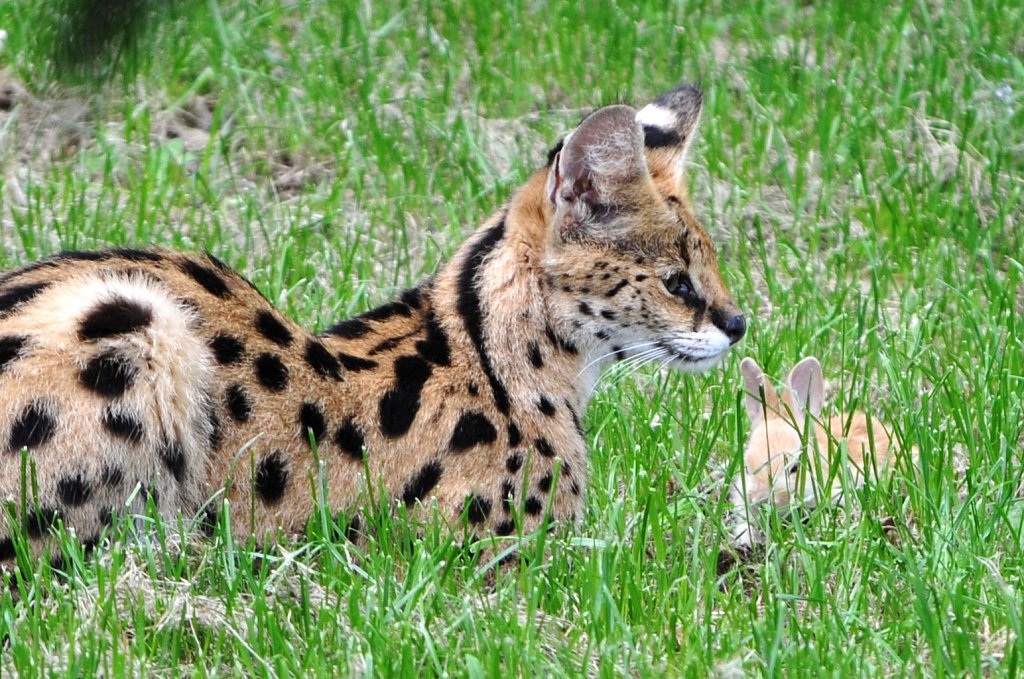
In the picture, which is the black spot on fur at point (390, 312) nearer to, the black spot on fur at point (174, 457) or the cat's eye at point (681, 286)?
the cat's eye at point (681, 286)

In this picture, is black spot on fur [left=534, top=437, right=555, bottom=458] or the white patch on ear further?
the white patch on ear

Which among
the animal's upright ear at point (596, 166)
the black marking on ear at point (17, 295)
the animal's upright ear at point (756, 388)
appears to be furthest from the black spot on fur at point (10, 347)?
the animal's upright ear at point (756, 388)

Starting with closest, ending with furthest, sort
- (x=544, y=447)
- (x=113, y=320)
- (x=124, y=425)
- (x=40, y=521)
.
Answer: (x=40, y=521) → (x=124, y=425) → (x=113, y=320) → (x=544, y=447)

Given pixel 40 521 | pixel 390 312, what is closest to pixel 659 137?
pixel 390 312

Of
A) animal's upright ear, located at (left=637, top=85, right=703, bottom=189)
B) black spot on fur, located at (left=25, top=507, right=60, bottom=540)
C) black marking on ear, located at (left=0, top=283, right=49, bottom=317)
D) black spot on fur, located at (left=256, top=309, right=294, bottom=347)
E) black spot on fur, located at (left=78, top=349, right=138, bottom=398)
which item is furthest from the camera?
animal's upright ear, located at (left=637, top=85, right=703, bottom=189)

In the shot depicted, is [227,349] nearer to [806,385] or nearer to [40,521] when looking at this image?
[40,521]

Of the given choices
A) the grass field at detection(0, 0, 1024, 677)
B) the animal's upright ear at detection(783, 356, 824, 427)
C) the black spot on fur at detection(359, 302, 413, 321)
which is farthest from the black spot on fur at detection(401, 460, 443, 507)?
the animal's upright ear at detection(783, 356, 824, 427)

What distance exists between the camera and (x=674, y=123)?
19.9 feet

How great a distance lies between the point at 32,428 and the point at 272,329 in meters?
0.84

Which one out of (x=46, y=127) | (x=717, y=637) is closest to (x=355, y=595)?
(x=717, y=637)

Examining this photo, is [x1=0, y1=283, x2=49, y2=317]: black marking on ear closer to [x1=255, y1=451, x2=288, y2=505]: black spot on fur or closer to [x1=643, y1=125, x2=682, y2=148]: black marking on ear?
[x1=255, y1=451, x2=288, y2=505]: black spot on fur

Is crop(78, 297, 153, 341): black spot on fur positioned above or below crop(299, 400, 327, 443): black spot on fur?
above

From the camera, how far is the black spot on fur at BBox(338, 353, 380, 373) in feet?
17.2

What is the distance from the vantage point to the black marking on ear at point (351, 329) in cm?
551
